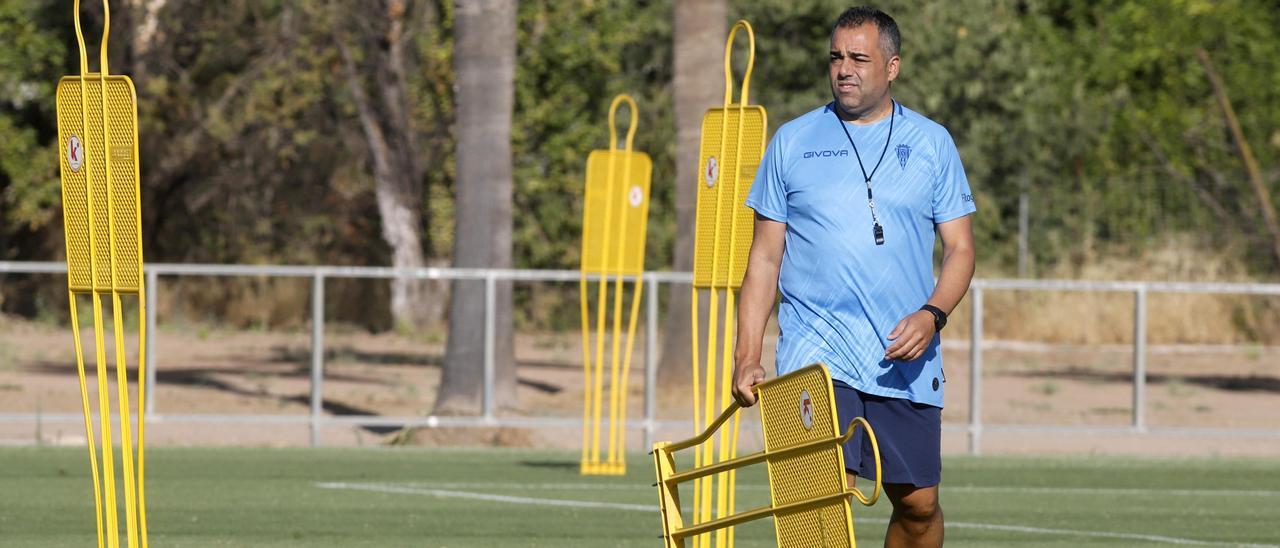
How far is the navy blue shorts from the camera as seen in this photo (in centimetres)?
648

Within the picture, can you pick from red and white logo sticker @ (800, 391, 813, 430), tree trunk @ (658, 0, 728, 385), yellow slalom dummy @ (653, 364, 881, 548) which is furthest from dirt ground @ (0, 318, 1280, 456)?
red and white logo sticker @ (800, 391, 813, 430)

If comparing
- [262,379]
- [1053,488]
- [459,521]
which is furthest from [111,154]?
[262,379]

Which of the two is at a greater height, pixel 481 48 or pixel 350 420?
pixel 481 48

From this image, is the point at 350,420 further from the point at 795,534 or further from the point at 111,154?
the point at 795,534

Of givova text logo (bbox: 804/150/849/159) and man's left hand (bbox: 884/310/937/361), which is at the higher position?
givova text logo (bbox: 804/150/849/159)

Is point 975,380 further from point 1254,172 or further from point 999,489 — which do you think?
point 1254,172

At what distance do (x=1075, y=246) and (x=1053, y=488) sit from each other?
16.2 meters

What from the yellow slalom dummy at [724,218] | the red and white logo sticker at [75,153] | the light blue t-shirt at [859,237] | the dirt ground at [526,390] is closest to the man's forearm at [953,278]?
the light blue t-shirt at [859,237]

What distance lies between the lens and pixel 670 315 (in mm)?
21656

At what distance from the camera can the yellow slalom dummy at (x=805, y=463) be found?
5094mm

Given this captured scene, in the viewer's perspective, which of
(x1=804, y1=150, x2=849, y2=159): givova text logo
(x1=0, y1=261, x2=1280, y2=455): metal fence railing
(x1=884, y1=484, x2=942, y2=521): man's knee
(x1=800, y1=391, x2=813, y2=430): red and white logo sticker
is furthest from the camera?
(x1=0, y1=261, x2=1280, y2=455): metal fence railing

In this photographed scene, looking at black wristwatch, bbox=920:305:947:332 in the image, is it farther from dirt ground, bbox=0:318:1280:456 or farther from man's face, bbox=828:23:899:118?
dirt ground, bbox=0:318:1280:456

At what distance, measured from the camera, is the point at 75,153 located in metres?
7.39

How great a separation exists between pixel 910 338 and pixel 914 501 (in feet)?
2.22
